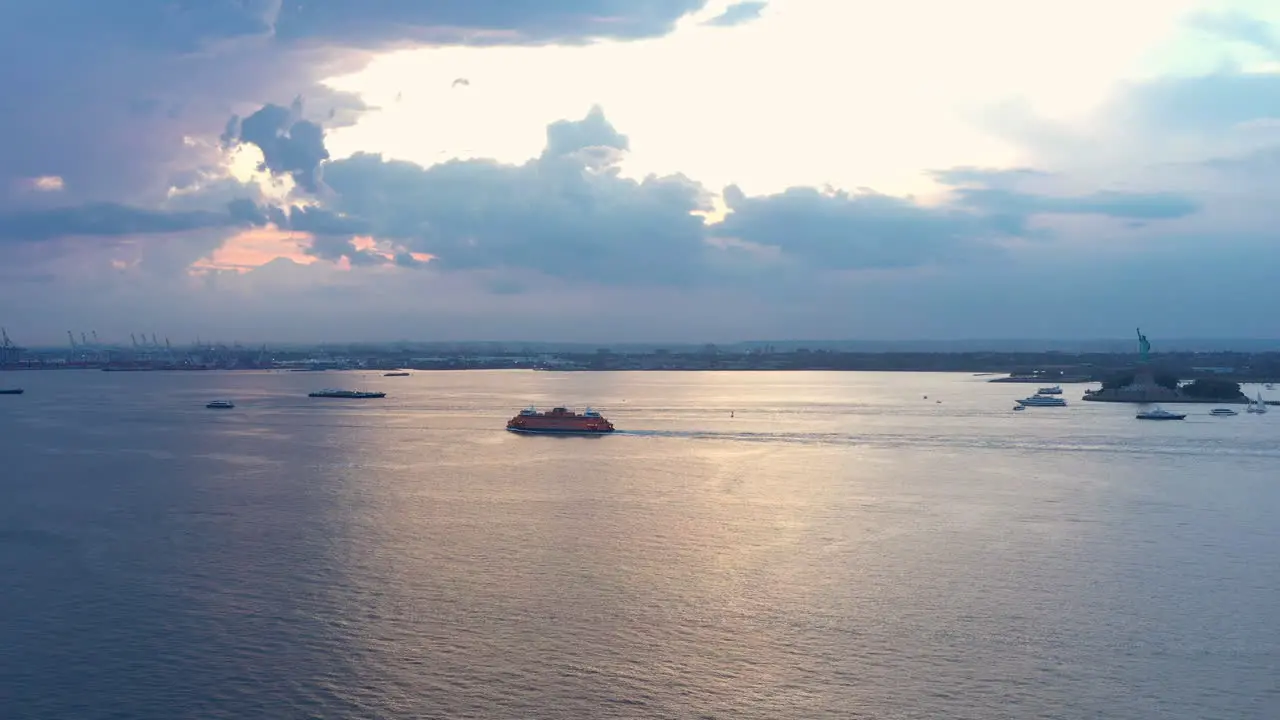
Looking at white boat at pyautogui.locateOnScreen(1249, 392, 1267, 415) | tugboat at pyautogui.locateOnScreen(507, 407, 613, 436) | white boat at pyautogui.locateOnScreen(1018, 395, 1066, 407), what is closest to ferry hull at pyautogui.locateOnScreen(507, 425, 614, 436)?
tugboat at pyautogui.locateOnScreen(507, 407, 613, 436)

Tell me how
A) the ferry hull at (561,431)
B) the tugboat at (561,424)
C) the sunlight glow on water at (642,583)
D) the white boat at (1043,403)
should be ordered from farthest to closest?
the white boat at (1043,403)
the tugboat at (561,424)
the ferry hull at (561,431)
the sunlight glow on water at (642,583)

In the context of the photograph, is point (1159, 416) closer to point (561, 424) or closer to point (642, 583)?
point (561, 424)

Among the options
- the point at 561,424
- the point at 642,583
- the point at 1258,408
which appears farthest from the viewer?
the point at 1258,408

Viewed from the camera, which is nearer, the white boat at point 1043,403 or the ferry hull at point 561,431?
the ferry hull at point 561,431

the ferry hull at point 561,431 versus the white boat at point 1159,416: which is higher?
the white boat at point 1159,416

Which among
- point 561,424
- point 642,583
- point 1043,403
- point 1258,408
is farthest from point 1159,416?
point 642,583

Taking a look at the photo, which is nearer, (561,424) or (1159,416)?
(561,424)

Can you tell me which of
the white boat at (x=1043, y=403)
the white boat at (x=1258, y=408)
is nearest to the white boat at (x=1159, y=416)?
the white boat at (x=1258, y=408)

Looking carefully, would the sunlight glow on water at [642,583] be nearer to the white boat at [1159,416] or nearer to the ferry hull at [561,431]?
the ferry hull at [561,431]

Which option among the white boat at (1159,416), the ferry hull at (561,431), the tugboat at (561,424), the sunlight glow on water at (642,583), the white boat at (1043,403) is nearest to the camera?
the sunlight glow on water at (642,583)
